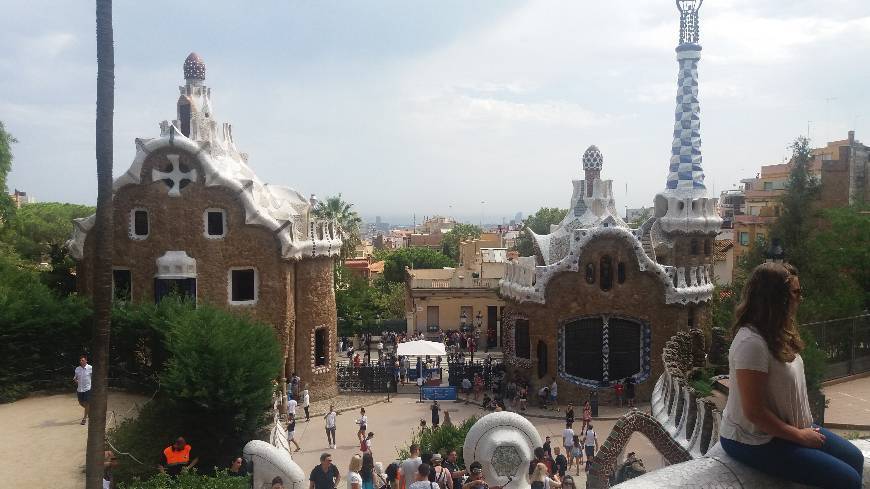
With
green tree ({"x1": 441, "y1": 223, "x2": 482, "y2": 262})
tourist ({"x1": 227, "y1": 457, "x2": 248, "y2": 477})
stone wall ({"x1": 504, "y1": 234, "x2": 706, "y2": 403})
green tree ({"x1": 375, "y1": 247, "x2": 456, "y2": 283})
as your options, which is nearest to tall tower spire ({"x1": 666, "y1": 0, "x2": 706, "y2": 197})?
Result: stone wall ({"x1": 504, "y1": 234, "x2": 706, "y2": 403})

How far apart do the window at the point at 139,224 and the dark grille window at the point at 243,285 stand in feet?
9.94

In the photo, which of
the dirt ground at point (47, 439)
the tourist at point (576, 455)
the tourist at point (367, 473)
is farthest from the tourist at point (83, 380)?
the tourist at point (576, 455)

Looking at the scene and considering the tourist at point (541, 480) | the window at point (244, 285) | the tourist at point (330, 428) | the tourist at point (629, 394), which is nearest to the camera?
the tourist at point (541, 480)

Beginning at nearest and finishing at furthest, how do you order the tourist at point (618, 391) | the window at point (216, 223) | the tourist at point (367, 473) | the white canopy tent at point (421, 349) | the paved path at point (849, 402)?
the tourist at point (367, 473) → the paved path at point (849, 402) → the window at point (216, 223) → the tourist at point (618, 391) → the white canopy tent at point (421, 349)

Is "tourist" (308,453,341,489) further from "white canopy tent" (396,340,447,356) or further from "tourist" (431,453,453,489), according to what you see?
"white canopy tent" (396,340,447,356)

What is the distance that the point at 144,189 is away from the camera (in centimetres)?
2270

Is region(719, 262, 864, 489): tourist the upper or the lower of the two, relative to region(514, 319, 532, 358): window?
upper

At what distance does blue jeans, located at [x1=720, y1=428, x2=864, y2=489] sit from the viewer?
304 centimetres

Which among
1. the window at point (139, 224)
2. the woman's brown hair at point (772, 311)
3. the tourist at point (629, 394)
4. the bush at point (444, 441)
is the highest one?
the window at point (139, 224)

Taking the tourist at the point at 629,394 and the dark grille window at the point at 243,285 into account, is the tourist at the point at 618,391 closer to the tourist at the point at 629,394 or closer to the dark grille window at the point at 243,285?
the tourist at the point at 629,394

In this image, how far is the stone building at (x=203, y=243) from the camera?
74.5 ft

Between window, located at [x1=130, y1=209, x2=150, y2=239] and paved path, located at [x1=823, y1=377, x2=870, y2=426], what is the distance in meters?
19.9

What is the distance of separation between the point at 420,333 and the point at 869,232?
22.5 m

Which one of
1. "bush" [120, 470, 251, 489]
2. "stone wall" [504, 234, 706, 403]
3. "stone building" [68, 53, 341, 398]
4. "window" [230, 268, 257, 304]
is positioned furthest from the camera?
"stone wall" [504, 234, 706, 403]
